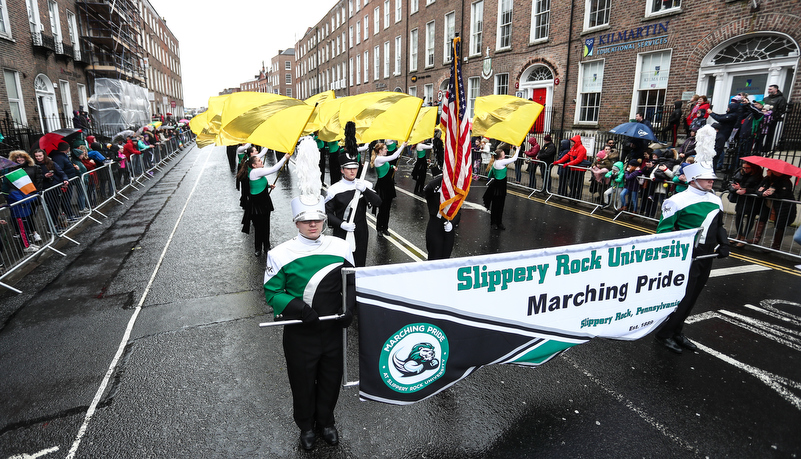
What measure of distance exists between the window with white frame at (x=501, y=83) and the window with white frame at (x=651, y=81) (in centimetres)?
746

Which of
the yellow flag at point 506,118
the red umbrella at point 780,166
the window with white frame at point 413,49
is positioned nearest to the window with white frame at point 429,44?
the window with white frame at point 413,49

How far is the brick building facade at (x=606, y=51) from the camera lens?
39.5ft

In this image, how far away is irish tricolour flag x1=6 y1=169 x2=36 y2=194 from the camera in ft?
24.9

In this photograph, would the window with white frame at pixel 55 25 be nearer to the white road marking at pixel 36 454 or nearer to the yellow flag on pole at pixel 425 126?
the yellow flag on pole at pixel 425 126

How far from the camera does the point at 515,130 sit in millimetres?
7238

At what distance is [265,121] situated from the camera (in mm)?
5531

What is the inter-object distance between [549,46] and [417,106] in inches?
593

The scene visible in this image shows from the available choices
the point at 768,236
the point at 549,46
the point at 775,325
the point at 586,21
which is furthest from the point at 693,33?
the point at 775,325

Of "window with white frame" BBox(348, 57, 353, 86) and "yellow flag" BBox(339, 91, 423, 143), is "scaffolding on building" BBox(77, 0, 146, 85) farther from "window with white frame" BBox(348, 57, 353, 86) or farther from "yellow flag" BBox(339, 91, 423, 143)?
"yellow flag" BBox(339, 91, 423, 143)

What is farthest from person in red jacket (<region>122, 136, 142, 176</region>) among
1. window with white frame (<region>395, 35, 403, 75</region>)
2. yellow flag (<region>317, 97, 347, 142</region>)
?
window with white frame (<region>395, 35, 403, 75</region>)

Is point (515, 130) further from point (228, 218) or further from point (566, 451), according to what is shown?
point (228, 218)

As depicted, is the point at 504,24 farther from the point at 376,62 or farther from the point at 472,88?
the point at 376,62

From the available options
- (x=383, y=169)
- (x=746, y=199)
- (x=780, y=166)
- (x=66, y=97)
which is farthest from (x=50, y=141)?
(x=66, y=97)

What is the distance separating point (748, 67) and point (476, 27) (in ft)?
48.5
